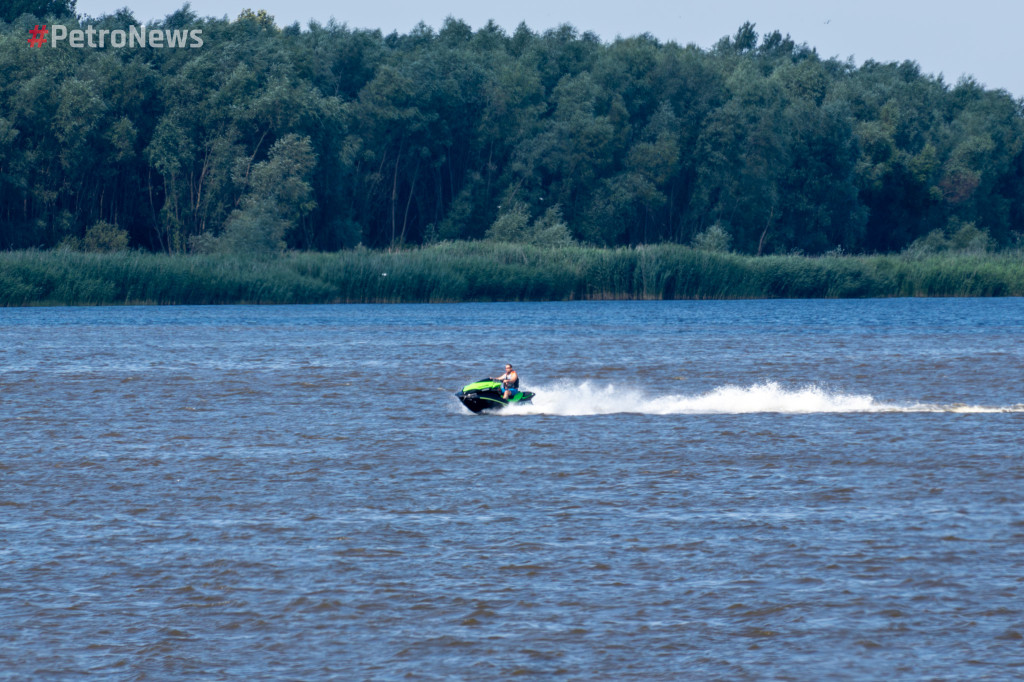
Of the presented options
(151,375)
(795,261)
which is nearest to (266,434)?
(151,375)

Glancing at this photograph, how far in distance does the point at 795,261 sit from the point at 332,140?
35901mm

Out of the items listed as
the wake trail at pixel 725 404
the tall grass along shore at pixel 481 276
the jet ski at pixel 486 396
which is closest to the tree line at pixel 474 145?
the tall grass along shore at pixel 481 276

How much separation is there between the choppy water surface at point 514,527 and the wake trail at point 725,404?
0.13 meters

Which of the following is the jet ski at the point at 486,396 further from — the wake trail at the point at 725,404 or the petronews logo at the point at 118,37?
the petronews logo at the point at 118,37

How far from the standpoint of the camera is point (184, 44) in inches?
4090

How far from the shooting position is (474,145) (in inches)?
4808

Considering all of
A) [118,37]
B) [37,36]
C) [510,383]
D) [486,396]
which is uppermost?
[118,37]

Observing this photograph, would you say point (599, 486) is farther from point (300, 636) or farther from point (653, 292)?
point (653, 292)

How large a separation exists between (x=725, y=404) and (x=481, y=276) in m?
53.3

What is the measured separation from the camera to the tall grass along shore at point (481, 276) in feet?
246

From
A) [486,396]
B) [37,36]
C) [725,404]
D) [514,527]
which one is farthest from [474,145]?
[514,527]

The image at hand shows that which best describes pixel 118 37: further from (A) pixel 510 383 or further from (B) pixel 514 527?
(B) pixel 514 527

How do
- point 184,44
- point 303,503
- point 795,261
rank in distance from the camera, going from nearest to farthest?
point 303,503 → point 795,261 → point 184,44

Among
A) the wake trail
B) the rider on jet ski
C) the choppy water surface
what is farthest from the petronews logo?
the rider on jet ski
